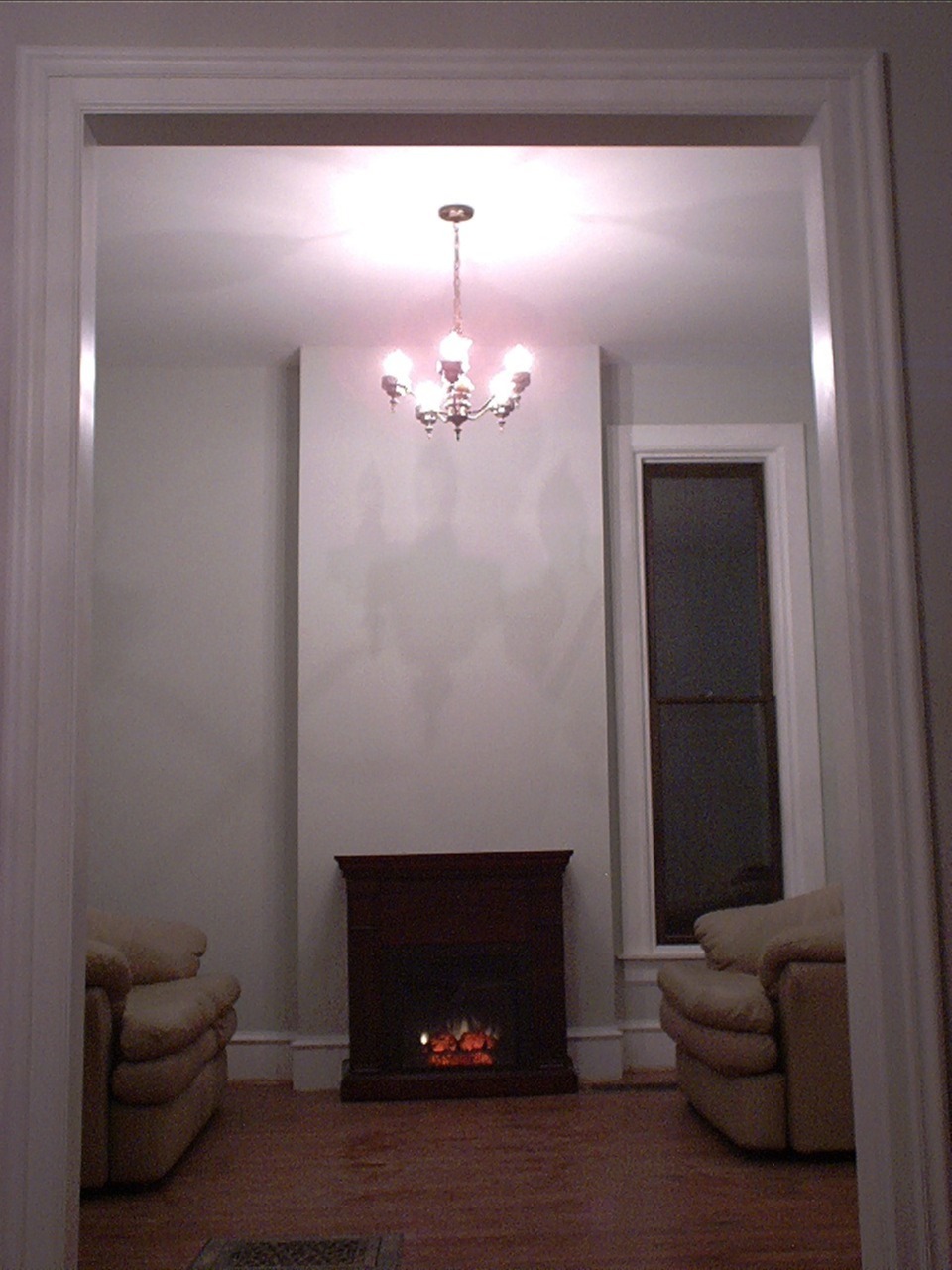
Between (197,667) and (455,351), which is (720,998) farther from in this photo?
(197,667)

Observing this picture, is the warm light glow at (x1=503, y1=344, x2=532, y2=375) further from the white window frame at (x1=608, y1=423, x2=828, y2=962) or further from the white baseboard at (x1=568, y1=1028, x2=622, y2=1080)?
the white baseboard at (x1=568, y1=1028, x2=622, y2=1080)

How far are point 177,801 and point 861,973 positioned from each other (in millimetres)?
4059

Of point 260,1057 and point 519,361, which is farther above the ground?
point 519,361

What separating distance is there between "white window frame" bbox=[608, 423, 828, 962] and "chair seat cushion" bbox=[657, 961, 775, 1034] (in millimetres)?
888

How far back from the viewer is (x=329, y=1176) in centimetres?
404

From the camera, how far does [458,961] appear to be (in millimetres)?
5309

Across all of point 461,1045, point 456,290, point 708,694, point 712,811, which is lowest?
point 461,1045

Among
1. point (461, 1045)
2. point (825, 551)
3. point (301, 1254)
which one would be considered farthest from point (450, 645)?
point (825, 551)

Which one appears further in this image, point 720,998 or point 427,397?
point 427,397

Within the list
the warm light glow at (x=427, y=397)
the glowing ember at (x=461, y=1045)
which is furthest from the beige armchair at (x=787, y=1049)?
the warm light glow at (x=427, y=397)

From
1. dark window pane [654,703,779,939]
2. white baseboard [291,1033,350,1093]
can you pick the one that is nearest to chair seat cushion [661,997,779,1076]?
dark window pane [654,703,779,939]

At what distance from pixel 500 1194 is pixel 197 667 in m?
2.80

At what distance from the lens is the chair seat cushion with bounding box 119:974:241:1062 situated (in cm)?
388

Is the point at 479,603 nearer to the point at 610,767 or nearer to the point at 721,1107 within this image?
the point at 610,767
